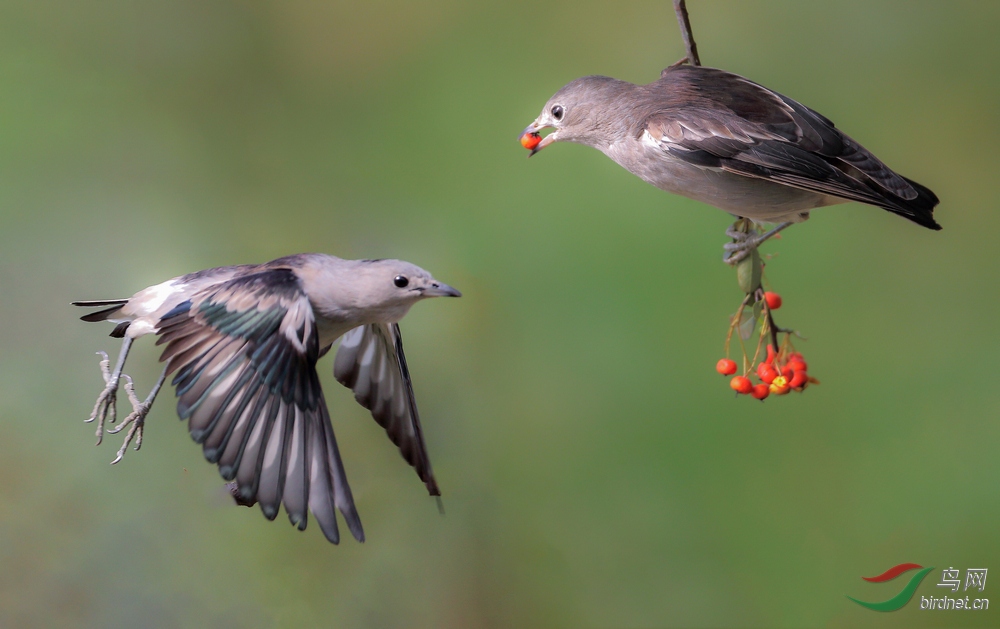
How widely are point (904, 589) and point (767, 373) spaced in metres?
0.96

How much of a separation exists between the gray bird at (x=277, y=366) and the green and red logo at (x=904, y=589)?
1.42 metres

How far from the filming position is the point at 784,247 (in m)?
1.88

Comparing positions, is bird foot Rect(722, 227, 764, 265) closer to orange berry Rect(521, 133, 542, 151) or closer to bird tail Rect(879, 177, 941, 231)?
bird tail Rect(879, 177, 941, 231)

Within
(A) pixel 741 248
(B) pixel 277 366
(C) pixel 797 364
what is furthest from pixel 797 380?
(B) pixel 277 366

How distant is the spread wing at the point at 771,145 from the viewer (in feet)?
3.20

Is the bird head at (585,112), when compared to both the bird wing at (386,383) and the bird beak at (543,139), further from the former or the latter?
the bird wing at (386,383)

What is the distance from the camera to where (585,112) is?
112 centimetres

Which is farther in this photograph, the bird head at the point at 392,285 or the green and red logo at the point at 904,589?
Answer: the green and red logo at the point at 904,589

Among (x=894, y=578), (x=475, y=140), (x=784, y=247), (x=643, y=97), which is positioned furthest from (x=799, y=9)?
(x=894, y=578)

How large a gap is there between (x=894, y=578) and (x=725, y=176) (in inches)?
48.0

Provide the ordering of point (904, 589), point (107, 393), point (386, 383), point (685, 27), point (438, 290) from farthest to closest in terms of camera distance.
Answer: point (904, 589)
point (386, 383)
point (107, 393)
point (685, 27)
point (438, 290)

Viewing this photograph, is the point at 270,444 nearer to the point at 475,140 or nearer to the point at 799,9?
the point at 475,140

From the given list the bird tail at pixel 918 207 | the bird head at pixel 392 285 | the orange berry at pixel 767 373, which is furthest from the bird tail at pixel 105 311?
the bird tail at pixel 918 207
